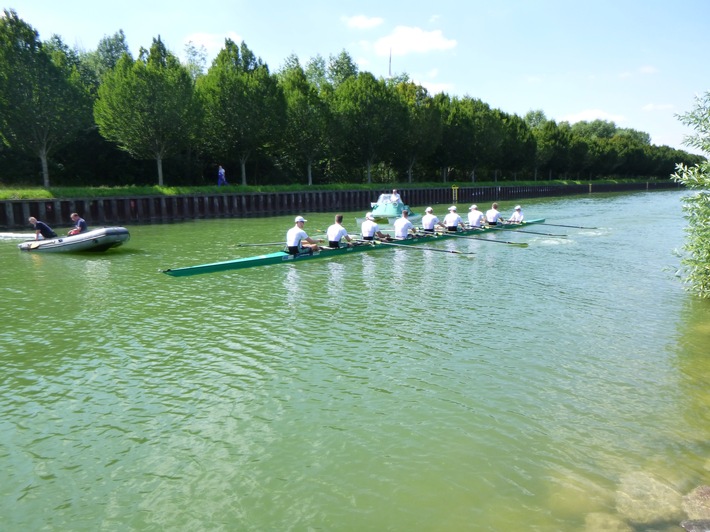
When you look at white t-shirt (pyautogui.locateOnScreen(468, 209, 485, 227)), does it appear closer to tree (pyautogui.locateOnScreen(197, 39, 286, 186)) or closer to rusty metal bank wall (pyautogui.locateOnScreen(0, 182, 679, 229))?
rusty metal bank wall (pyautogui.locateOnScreen(0, 182, 679, 229))

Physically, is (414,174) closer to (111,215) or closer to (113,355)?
(111,215)

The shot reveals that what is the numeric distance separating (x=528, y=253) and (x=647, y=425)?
1760 cm

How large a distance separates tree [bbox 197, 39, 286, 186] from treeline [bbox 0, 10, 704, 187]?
0.10m

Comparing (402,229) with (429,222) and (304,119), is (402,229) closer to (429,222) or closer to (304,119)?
(429,222)

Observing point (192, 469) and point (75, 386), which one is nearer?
point (192, 469)

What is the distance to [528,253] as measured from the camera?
82.1 feet

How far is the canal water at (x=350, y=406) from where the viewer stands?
6348mm

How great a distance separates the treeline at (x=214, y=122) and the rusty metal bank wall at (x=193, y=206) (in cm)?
598

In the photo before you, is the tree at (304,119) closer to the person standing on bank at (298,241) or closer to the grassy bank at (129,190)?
the grassy bank at (129,190)

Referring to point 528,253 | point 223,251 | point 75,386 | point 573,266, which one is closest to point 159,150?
point 223,251

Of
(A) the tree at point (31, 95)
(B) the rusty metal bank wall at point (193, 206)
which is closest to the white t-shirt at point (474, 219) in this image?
(B) the rusty metal bank wall at point (193, 206)

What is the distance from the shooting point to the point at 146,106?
4334 centimetres

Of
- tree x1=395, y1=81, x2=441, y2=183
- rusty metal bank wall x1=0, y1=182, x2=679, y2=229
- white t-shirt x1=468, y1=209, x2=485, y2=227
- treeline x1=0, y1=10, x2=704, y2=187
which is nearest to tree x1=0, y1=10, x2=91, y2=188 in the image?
treeline x1=0, y1=10, x2=704, y2=187

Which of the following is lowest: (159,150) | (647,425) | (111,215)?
(647,425)
